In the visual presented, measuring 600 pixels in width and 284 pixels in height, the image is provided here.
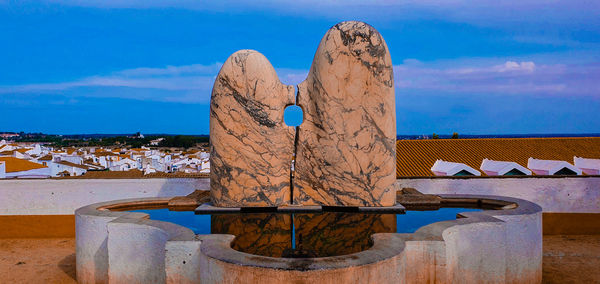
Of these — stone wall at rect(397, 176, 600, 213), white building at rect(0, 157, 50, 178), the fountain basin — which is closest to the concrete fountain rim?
the fountain basin

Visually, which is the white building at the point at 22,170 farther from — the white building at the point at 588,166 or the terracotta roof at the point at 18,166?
the white building at the point at 588,166

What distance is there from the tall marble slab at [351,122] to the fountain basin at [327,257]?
4.88ft

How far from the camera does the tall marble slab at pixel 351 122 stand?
6.50 m

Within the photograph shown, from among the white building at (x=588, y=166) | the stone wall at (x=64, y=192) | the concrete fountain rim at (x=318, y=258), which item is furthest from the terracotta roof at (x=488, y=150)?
the concrete fountain rim at (x=318, y=258)

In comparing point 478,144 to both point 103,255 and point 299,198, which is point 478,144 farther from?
point 103,255

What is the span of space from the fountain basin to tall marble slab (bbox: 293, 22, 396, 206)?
4.88 feet

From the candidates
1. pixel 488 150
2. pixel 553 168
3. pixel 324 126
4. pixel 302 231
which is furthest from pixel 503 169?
pixel 302 231

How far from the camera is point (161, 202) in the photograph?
7.28 metres

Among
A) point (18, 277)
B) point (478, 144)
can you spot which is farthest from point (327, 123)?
point (478, 144)

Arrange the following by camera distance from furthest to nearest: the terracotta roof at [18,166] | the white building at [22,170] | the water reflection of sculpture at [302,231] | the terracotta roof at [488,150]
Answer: the terracotta roof at [488,150] → the terracotta roof at [18,166] → the white building at [22,170] → the water reflection of sculpture at [302,231]

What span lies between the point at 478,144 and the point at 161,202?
60.8 ft

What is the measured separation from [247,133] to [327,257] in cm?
302

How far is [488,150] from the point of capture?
70.0 feet

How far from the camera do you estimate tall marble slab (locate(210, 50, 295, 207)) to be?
655cm
